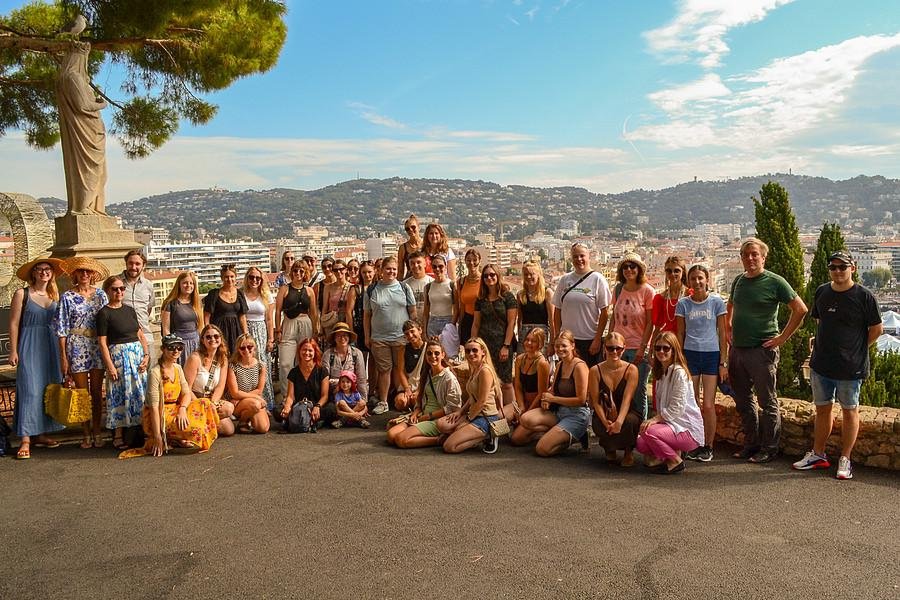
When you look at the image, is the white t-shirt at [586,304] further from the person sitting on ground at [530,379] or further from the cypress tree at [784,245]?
the cypress tree at [784,245]

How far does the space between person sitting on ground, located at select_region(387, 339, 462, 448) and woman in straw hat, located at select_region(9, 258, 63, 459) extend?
106 inches

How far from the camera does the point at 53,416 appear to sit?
17.4 ft

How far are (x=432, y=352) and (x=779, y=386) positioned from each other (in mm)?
10757

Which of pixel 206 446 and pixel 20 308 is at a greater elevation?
pixel 20 308

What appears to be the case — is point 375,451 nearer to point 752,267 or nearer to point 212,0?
point 752,267

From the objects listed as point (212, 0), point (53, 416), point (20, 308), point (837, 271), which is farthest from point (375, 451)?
point (212, 0)

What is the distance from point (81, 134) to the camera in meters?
7.07

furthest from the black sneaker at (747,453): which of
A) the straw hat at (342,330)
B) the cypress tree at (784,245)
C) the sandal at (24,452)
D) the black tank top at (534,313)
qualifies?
the cypress tree at (784,245)

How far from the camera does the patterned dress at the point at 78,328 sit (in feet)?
17.2

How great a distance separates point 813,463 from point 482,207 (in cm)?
17344

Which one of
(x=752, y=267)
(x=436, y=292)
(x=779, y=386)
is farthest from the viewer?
(x=779, y=386)

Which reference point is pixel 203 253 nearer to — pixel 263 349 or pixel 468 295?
pixel 263 349

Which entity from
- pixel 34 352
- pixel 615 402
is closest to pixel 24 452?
pixel 34 352

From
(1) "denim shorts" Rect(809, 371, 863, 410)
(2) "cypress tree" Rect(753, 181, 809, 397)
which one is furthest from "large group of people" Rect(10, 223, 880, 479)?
(2) "cypress tree" Rect(753, 181, 809, 397)
